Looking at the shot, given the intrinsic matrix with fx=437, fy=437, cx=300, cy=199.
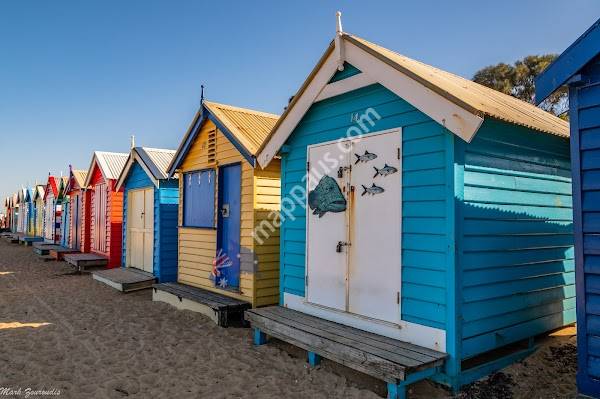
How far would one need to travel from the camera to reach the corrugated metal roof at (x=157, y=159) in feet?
35.4

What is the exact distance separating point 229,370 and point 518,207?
3873mm

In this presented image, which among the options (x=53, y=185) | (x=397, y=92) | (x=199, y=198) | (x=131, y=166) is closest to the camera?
(x=397, y=92)

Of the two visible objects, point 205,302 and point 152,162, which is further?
point 152,162

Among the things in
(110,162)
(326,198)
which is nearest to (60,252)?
(110,162)

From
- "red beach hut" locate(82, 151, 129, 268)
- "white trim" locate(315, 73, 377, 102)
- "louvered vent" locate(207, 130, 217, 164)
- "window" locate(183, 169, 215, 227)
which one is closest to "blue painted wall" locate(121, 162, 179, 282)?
"window" locate(183, 169, 215, 227)

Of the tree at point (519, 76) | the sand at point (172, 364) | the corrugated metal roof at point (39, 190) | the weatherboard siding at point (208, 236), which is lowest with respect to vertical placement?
the sand at point (172, 364)

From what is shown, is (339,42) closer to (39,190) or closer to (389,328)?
(389,328)

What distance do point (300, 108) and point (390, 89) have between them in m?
1.63

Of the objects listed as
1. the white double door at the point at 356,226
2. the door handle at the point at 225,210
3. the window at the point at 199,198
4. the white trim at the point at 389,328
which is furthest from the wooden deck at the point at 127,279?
the white double door at the point at 356,226

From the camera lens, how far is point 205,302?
7445 millimetres

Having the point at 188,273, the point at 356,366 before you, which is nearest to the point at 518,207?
the point at 356,366

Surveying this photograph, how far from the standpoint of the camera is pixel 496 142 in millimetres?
4715

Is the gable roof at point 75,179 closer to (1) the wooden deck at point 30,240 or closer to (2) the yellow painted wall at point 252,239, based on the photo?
(1) the wooden deck at point 30,240

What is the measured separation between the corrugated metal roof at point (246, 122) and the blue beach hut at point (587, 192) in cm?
445
